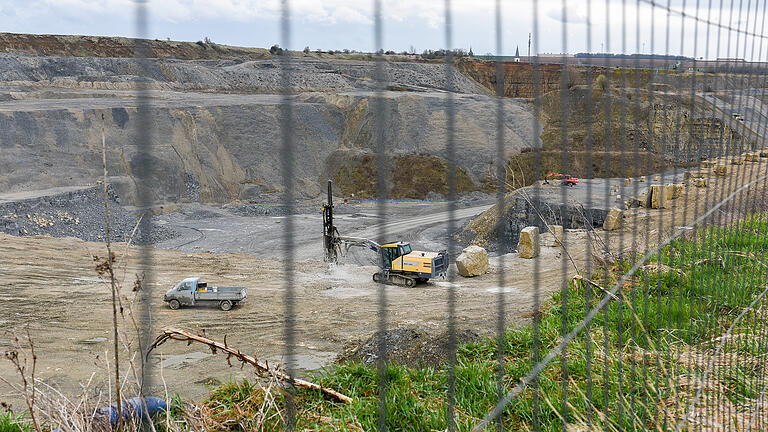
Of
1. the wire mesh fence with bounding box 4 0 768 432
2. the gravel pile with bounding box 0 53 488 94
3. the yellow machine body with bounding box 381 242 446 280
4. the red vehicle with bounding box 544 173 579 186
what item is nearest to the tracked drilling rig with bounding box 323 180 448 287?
the yellow machine body with bounding box 381 242 446 280

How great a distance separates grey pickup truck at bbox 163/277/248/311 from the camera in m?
10.6

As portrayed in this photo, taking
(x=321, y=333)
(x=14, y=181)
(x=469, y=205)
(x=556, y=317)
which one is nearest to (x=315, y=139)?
(x=469, y=205)

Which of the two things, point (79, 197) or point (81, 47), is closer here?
point (79, 197)

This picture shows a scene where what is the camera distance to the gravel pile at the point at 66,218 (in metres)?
18.1

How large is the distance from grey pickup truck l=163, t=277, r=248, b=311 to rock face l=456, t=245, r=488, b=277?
4.64 m

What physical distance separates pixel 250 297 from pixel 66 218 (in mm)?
10153

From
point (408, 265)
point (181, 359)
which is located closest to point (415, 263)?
point (408, 265)

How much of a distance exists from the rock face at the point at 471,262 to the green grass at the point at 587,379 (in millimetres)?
8856

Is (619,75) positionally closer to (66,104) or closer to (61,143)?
(61,143)

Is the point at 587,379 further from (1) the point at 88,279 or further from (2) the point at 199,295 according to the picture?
(1) the point at 88,279

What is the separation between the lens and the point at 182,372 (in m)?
7.51

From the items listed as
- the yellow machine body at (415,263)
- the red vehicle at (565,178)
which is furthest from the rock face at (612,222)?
the yellow machine body at (415,263)

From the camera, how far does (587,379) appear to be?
121 inches

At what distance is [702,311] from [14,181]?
21.7 m
